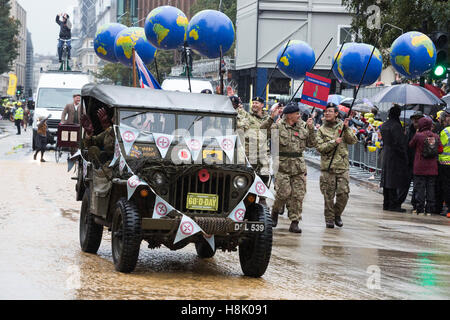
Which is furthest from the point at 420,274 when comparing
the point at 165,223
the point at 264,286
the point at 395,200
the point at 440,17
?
the point at 440,17

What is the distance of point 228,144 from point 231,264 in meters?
1.44

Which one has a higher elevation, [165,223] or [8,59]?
[8,59]

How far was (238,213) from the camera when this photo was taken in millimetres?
9203

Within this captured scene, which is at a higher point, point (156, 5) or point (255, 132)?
point (156, 5)

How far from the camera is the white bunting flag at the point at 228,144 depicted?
9891 mm

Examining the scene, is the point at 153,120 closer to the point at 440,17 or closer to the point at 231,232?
the point at 231,232

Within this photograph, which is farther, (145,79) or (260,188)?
(145,79)

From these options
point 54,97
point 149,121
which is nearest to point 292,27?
point 54,97

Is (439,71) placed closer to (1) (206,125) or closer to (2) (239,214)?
(1) (206,125)

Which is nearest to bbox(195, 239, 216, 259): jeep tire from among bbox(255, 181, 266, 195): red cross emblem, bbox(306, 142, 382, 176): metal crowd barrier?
bbox(255, 181, 266, 195): red cross emblem

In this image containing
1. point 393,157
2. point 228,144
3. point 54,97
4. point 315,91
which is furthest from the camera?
point 54,97

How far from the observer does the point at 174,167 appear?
8953mm
